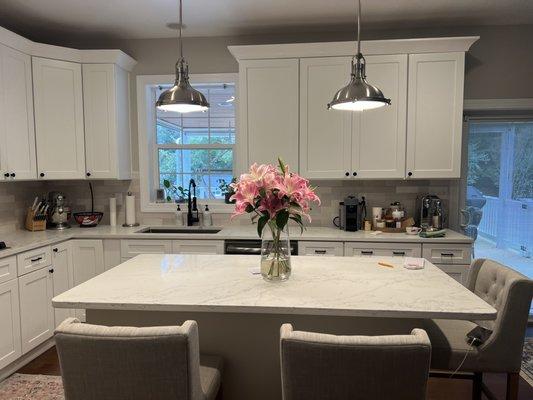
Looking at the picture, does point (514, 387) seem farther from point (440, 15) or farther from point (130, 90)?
point (130, 90)

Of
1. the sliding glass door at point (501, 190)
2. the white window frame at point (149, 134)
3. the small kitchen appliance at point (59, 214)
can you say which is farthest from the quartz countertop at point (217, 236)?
the sliding glass door at point (501, 190)

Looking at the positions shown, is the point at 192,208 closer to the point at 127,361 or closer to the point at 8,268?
the point at 8,268

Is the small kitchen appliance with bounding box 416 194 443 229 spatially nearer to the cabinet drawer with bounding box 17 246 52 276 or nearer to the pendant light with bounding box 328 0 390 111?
the pendant light with bounding box 328 0 390 111

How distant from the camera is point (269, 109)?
3.60 m

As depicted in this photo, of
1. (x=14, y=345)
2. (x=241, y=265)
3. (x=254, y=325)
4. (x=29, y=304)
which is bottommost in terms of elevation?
(x=14, y=345)

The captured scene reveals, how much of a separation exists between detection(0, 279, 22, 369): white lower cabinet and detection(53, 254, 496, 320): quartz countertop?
119cm

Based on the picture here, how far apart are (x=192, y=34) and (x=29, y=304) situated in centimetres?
282

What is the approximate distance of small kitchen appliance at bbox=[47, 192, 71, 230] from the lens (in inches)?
151

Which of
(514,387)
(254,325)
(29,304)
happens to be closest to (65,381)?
(254,325)

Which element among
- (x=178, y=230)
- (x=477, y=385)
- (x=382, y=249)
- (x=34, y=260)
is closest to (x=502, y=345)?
(x=477, y=385)

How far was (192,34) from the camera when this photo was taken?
3908 millimetres

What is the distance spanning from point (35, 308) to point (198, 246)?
52.6 inches

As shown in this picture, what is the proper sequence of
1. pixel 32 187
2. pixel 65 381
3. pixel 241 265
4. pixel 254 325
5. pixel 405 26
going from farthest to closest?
pixel 32 187
pixel 405 26
pixel 241 265
pixel 254 325
pixel 65 381

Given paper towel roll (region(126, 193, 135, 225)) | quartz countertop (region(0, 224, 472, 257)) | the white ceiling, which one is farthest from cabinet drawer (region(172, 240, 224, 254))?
the white ceiling
